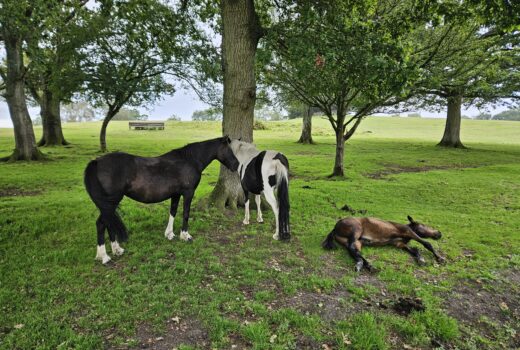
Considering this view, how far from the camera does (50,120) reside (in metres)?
25.2

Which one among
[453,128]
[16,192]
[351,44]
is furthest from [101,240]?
[453,128]

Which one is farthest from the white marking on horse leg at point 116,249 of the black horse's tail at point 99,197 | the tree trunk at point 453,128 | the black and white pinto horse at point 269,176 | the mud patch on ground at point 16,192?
the tree trunk at point 453,128

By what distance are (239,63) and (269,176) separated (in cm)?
348

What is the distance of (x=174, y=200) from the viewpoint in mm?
6344

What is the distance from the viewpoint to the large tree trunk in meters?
7.69

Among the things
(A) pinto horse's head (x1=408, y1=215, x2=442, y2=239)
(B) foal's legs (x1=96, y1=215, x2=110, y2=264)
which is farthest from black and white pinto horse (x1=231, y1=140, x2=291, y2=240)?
(B) foal's legs (x1=96, y1=215, x2=110, y2=264)

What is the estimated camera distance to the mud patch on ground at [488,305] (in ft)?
13.0

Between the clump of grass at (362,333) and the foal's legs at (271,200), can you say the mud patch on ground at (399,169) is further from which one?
the clump of grass at (362,333)

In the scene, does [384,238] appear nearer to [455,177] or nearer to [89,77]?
[455,177]

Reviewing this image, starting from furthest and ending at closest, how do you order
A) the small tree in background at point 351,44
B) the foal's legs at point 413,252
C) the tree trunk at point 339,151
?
the tree trunk at point 339,151
the small tree in background at point 351,44
the foal's legs at point 413,252

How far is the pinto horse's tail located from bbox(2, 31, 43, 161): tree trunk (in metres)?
17.5

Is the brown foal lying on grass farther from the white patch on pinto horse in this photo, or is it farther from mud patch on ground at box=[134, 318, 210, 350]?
mud patch on ground at box=[134, 318, 210, 350]

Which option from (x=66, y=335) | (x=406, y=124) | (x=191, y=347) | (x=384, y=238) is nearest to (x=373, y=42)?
(x=384, y=238)

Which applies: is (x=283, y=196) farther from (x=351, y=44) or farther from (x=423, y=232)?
(x=351, y=44)
